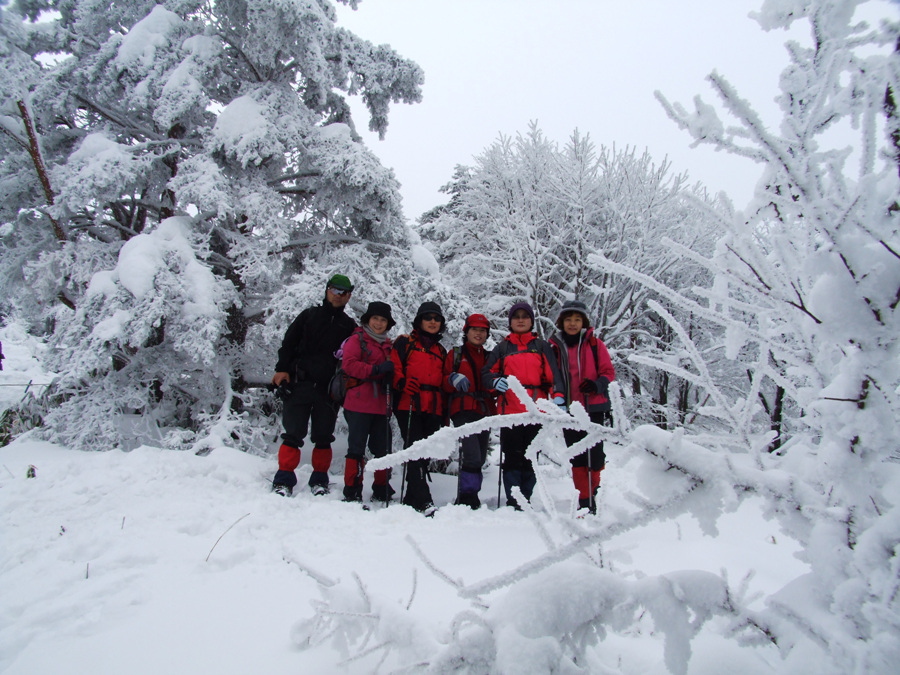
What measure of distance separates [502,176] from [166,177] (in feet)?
24.6

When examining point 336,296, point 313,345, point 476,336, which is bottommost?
point 313,345

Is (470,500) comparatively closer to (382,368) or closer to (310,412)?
(382,368)

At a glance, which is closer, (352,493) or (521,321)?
(352,493)

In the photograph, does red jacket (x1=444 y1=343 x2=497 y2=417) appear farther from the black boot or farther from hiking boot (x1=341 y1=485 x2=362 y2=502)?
hiking boot (x1=341 y1=485 x2=362 y2=502)

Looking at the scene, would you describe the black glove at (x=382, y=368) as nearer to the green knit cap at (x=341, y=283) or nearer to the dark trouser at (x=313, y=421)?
the dark trouser at (x=313, y=421)

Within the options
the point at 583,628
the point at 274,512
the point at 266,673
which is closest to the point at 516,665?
the point at 583,628

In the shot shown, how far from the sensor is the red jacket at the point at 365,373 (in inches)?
171

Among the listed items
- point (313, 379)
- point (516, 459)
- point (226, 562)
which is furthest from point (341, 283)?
point (226, 562)

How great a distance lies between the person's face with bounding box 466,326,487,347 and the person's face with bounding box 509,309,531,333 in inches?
13.3

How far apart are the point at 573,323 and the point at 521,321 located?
20.0 inches

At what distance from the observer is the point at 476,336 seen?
4.64m

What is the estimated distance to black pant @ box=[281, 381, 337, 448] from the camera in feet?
14.9

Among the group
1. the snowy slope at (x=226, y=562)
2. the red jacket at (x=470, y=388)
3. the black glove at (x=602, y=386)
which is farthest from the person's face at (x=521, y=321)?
the snowy slope at (x=226, y=562)

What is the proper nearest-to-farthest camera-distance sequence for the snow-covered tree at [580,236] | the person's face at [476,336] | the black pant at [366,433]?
the black pant at [366,433]
the person's face at [476,336]
the snow-covered tree at [580,236]
